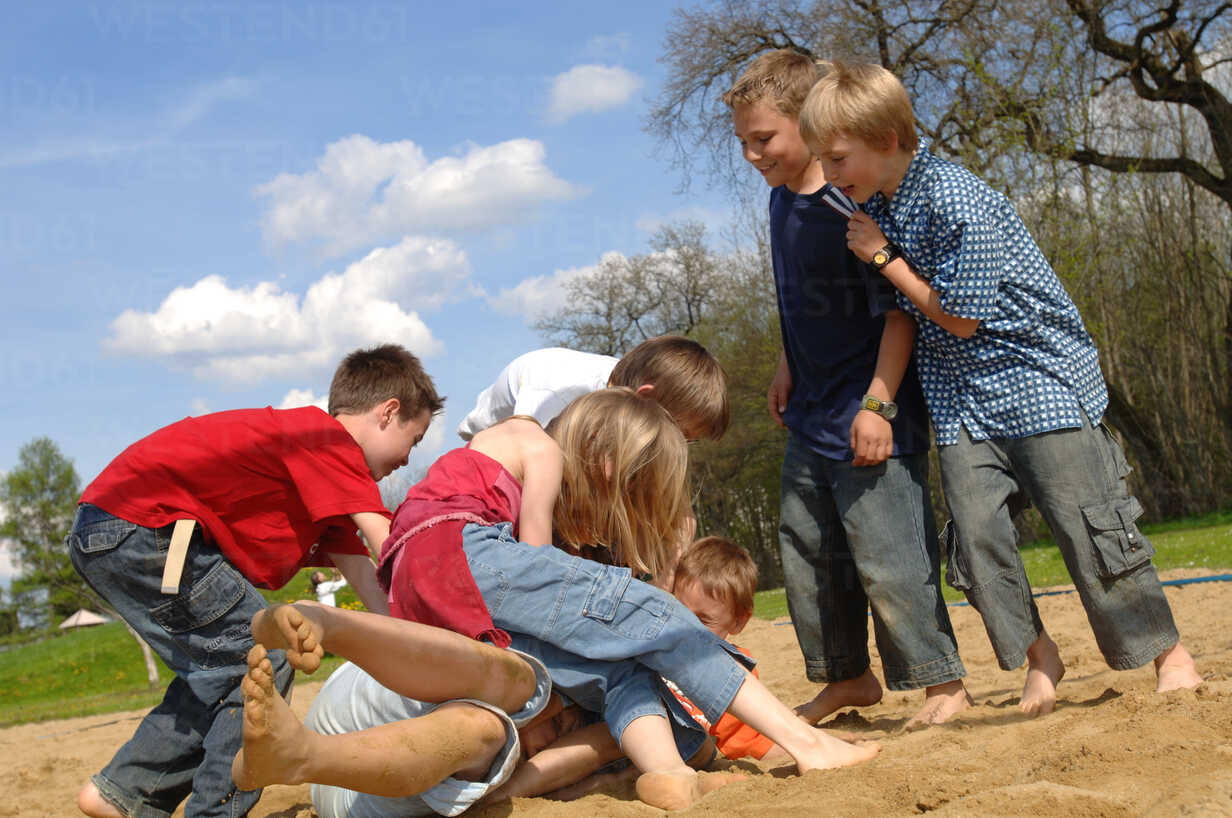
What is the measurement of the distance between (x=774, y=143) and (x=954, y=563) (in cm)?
147

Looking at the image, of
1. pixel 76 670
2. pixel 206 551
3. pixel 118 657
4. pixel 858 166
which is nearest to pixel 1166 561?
pixel 858 166

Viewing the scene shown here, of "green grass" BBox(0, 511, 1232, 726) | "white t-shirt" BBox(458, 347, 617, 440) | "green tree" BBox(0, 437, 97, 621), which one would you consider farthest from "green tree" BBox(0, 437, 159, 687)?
"white t-shirt" BBox(458, 347, 617, 440)

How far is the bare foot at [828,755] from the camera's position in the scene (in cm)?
236

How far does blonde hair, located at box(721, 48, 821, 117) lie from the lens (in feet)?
10.8

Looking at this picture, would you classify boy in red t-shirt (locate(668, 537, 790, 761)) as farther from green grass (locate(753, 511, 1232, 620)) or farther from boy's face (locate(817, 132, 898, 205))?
green grass (locate(753, 511, 1232, 620))

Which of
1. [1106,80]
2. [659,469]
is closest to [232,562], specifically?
[659,469]

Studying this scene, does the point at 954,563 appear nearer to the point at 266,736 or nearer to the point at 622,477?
the point at 622,477

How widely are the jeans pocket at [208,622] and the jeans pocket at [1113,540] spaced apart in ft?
8.01

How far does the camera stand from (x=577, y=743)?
2.63m

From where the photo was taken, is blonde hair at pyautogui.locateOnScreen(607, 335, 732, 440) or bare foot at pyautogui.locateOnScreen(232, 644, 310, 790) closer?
bare foot at pyautogui.locateOnScreen(232, 644, 310, 790)

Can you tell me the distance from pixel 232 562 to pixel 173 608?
0.22m

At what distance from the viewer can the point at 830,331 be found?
340 cm

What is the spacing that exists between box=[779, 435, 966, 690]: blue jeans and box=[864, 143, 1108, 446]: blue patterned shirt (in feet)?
1.03

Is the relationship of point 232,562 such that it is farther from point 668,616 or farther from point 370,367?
point 668,616
